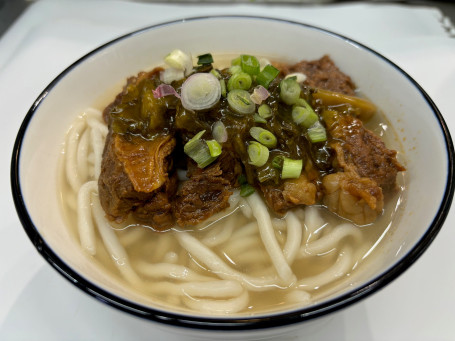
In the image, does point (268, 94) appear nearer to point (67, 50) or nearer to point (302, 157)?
point (302, 157)

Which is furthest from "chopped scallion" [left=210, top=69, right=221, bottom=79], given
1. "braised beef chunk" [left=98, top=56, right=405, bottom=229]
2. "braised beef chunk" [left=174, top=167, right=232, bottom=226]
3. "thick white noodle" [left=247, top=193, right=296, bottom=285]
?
"thick white noodle" [left=247, top=193, right=296, bottom=285]

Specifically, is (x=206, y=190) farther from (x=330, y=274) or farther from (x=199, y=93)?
(x=330, y=274)

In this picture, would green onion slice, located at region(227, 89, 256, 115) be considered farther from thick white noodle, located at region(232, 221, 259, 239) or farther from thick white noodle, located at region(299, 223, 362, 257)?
thick white noodle, located at region(299, 223, 362, 257)

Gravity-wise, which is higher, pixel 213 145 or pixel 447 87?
pixel 213 145

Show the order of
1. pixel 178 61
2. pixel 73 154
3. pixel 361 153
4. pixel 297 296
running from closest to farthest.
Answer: pixel 297 296, pixel 361 153, pixel 178 61, pixel 73 154

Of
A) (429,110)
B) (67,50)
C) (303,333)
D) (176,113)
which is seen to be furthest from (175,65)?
(67,50)

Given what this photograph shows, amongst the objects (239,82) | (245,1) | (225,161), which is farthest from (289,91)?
(245,1)
